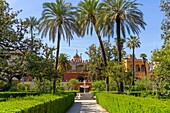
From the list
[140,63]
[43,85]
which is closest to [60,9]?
[43,85]

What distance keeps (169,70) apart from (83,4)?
43.3 feet

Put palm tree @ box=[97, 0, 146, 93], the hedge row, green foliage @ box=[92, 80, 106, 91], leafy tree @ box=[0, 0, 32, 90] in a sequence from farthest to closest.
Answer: green foliage @ box=[92, 80, 106, 91], palm tree @ box=[97, 0, 146, 93], leafy tree @ box=[0, 0, 32, 90], the hedge row

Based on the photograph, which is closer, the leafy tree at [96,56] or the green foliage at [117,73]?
the green foliage at [117,73]

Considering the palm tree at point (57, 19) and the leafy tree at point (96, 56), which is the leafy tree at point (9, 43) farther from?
the leafy tree at point (96, 56)

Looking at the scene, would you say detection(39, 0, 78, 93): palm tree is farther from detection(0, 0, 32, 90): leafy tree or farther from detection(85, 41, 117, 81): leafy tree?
detection(85, 41, 117, 81): leafy tree

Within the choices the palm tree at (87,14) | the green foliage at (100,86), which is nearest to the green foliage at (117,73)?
the palm tree at (87,14)

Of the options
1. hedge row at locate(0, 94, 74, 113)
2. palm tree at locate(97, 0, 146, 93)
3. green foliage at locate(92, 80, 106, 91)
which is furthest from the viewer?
green foliage at locate(92, 80, 106, 91)

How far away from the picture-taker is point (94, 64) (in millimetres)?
58625

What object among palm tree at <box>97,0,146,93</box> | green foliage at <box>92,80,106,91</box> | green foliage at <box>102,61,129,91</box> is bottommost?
green foliage at <box>92,80,106,91</box>

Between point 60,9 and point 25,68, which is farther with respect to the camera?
point 60,9

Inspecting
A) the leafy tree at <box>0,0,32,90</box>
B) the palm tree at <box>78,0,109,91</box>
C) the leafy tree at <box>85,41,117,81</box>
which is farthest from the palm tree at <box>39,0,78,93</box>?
the leafy tree at <box>85,41,117,81</box>

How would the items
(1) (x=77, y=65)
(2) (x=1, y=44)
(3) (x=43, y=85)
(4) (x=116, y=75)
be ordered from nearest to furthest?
1. (2) (x=1, y=44)
2. (4) (x=116, y=75)
3. (3) (x=43, y=85)
4. (1) (x=77, y=65)

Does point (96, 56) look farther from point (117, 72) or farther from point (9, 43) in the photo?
point (9, 43)

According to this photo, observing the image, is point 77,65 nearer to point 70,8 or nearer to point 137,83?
point 137,83
